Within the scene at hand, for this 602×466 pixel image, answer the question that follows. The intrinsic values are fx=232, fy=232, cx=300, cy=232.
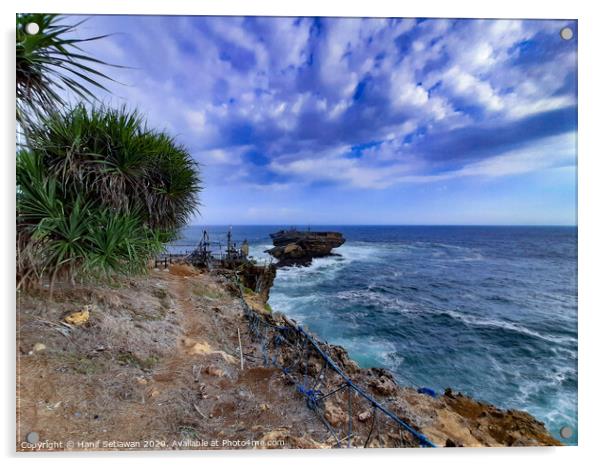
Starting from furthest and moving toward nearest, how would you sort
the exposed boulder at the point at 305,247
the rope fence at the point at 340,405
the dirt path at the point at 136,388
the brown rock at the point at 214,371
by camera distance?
the exposed boulder at the point at 305,247
the brown rock at the point at 214,371
the rope fence at the point at 340,405
the dirt path at the point at 136,388

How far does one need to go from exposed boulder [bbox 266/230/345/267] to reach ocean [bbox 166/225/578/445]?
621mm

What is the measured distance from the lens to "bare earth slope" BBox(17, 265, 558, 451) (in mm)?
2475

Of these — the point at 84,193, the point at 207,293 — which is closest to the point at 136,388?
the point at 84,193

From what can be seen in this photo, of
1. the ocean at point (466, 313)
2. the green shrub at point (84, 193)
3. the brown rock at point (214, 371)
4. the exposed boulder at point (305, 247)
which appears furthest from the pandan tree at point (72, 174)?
the exposed boulder at point (305, 247)

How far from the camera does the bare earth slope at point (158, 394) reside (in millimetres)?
2475

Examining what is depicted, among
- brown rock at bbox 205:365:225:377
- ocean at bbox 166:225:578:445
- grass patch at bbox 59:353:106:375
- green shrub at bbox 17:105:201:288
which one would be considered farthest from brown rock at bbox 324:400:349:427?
green shrub at bbox 17:105:201:288

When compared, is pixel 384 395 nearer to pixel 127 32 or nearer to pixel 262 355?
pixel 262 355

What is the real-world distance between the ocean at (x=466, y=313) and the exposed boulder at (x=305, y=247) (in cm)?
62

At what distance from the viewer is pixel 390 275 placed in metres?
14.0

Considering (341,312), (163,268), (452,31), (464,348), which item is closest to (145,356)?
(163,268)

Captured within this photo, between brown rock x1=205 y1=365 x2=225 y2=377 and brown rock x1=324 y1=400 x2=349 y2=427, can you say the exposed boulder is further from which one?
brown rock x1=324 y1=400 x2=349 y2=427

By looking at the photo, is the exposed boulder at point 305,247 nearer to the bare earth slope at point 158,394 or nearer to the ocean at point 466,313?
the ocean at point 466,313

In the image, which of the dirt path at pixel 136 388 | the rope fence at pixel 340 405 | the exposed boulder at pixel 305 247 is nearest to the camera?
the dirt path at pixel 136 388

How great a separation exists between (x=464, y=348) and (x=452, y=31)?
9292 mm
